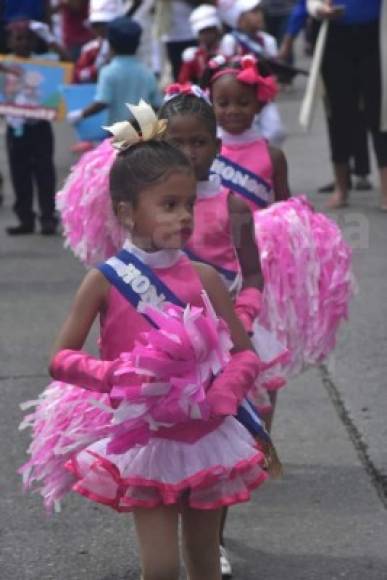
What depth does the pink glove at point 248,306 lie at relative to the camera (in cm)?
423

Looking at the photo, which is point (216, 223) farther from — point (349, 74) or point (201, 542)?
point (349, 74)

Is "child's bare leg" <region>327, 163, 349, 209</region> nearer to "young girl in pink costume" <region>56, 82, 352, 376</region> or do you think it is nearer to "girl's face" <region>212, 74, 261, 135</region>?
"young girl in pink costume" <region>56, 82, 352, 376</region>

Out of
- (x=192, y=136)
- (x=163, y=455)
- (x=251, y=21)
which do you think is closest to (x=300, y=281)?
(x=192, y=136)

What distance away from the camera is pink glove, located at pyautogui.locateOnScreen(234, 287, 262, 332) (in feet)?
13.9

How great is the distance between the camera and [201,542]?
3.91 m

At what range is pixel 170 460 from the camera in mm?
3783

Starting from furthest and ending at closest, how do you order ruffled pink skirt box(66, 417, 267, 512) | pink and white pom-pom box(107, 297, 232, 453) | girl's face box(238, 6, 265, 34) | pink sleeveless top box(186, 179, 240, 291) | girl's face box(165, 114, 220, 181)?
girl's face box(238, 6, 265, 34)
pink sleeveless top box(186, 179, 240, 291)
girl's face box(165, 114, 220, 181)
ruffled pink skirt box(66, 417, 267, 512)
pink and white pom-pom box(107, 297, 232, 453)

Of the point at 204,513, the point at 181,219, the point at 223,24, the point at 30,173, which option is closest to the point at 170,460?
the point at 204,513

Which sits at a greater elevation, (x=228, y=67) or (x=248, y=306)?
(x=228, y=67)

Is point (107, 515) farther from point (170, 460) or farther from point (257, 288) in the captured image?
point (170, 460)

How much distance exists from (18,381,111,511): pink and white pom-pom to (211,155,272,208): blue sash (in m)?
1.40

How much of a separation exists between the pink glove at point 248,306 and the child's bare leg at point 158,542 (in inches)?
24.5

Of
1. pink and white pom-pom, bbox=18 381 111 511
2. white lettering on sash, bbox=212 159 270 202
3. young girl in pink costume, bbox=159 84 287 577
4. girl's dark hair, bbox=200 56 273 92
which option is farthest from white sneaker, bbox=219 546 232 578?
girl's dark hair, bbox=200 56 273 92

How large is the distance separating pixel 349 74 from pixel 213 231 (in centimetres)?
604
